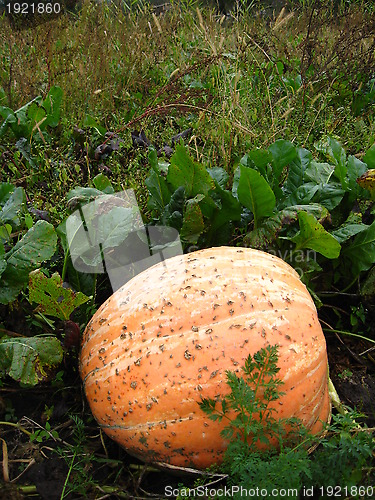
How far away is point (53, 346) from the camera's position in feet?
5.98

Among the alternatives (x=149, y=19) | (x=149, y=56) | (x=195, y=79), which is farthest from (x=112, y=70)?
(x=149, y=19)

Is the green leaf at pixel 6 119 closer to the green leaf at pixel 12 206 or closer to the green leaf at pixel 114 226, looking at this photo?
the green leaf at pixel 12 206

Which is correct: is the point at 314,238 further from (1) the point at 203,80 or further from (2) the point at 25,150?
(1) the point at 203,80

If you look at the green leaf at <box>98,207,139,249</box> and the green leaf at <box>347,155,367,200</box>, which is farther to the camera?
the green leaf at <box>347,155,367,200</box>

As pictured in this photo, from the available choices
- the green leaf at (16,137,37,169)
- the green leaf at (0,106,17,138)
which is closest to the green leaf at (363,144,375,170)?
the green leaf at (16,137,37,169)

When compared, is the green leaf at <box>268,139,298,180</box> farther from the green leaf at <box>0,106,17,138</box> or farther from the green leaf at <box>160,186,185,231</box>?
the green leaf at <box>0,106,17,138</box>

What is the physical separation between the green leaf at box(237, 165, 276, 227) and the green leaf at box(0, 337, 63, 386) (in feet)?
3.19

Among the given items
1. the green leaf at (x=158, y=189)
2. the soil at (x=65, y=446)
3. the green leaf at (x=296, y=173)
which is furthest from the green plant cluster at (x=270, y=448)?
the green leaf at (x=296, y=173)

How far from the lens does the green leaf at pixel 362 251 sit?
7.36 feet

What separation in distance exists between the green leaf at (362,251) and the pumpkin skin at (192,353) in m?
0.56

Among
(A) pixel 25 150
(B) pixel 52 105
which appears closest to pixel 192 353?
(A) pixel 25 150

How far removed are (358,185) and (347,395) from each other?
0.96 metres

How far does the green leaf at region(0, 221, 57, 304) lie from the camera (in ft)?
6.31

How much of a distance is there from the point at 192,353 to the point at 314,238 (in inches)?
30.5
